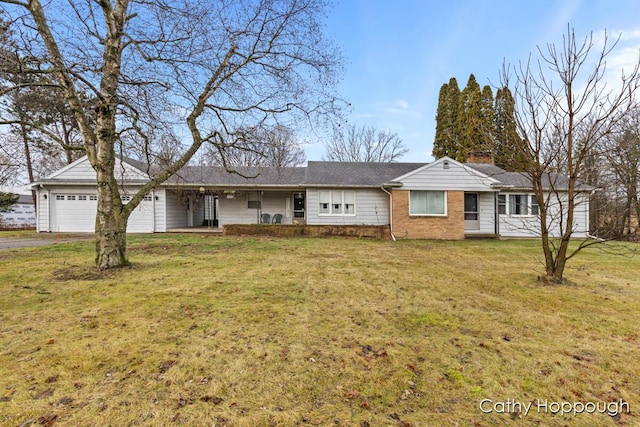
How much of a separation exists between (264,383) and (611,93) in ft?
23.4

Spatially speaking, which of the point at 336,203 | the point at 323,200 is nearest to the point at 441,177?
the point at 336,203

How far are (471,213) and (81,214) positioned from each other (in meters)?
20.2

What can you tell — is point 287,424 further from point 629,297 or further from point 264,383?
point 629,297

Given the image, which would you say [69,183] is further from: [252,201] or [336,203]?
[336,203]

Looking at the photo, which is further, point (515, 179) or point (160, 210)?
point (515, 179)

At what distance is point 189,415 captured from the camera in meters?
2.21

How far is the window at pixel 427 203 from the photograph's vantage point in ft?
48.0

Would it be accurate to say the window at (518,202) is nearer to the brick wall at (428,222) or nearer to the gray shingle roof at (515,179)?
the gray shingle roof at (515,179)

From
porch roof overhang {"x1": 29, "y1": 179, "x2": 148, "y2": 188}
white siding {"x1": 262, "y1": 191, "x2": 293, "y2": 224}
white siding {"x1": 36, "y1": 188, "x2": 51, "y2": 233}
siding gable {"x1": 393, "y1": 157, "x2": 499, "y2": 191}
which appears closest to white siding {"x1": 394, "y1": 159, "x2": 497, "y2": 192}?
siding gable {"x1": 393, "y1": 157, "x2": 499, "y2": 191}

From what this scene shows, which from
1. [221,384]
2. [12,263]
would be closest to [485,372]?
[221,384]

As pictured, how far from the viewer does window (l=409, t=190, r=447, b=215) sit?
14.6 m

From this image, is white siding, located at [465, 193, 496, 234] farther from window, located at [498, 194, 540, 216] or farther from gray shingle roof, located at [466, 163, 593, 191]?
gray shingle roof, located at [466, 163, 593, 191]

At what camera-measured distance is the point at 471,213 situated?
15930 millimetres

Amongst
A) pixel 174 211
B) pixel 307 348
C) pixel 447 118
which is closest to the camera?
pixel 307 348
